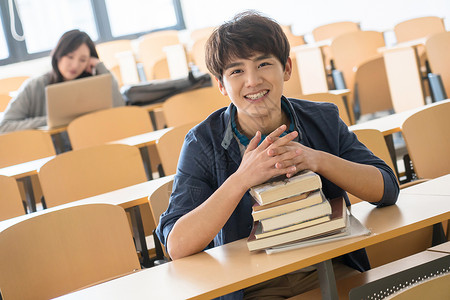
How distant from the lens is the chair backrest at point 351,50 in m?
5.75

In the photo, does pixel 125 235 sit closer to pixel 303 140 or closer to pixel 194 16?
pixel 303 140

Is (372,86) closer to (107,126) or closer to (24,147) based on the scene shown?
(107,126)

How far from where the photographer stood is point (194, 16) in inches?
387

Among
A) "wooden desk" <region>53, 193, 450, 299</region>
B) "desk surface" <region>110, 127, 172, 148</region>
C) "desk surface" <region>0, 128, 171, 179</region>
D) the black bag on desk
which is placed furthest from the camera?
the black bag on desk

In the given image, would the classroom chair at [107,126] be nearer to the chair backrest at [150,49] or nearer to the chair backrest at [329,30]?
the chair backrest at [329,30]

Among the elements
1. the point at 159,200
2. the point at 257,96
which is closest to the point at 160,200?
the point at 159,200

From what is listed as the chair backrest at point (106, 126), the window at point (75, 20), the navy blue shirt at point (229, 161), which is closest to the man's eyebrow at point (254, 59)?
the navy blue shirt at point (229, 161)

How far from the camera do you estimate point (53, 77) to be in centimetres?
430

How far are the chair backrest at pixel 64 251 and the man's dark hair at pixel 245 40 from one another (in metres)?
0.78

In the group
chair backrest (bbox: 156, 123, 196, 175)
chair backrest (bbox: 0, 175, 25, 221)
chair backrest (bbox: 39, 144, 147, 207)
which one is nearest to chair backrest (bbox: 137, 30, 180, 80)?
chair backrest (bbox: 156, 123, 196, 175)

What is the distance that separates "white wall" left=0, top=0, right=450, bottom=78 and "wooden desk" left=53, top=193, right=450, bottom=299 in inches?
187

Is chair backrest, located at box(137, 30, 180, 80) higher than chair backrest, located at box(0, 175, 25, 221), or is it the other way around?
chair backrest, located at box(137, 30, 180, 80)

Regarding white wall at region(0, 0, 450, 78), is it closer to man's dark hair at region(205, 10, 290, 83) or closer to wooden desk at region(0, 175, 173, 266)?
wooden desk at region(0, 175, 173, 266)

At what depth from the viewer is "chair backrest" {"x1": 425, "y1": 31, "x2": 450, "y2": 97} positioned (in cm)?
481
